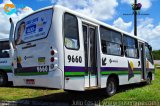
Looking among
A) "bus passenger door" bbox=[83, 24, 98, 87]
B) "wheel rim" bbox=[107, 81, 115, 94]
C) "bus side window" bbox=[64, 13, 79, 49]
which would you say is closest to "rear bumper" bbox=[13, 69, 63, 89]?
"bus side window" bbox=[64, 13, 79, 49]

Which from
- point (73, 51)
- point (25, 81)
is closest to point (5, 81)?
point (25, 81)

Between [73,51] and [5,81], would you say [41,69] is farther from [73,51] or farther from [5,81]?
[5,81]

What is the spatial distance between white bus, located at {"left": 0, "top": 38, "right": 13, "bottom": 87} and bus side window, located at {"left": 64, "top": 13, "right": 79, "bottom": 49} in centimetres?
785

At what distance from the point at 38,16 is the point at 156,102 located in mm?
4796

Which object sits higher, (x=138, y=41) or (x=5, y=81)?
(x=138, y=41)

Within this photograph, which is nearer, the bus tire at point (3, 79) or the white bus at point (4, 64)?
the white bus at point (4, 64)

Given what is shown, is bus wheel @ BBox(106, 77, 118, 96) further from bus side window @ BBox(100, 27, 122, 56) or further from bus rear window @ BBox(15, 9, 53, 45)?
bus rear window @ BBox(15, 9, 53, 45)

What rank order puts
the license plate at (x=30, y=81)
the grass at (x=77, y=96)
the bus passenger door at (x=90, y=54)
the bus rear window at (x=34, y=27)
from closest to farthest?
1. the bus rear window at (x=34, y=27)
2. the license plate at (x=30, y=81)
3. the bus passenger door at (x=90, y=54)
4. the grass at (x=77, y=96)

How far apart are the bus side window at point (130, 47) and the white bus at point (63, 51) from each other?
5.76ft

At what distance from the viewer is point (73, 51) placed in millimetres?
10023

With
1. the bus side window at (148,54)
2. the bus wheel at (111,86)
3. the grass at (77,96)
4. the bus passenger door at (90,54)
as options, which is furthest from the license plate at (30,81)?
the bus side window at (148,54)

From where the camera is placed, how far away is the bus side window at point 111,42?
12.3 m

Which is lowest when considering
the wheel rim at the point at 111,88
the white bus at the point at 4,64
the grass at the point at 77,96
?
the grass at the point at 77,96

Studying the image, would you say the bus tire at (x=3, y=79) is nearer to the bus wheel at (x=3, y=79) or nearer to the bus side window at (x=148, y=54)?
the bus wheel at (x=3, y=79)
